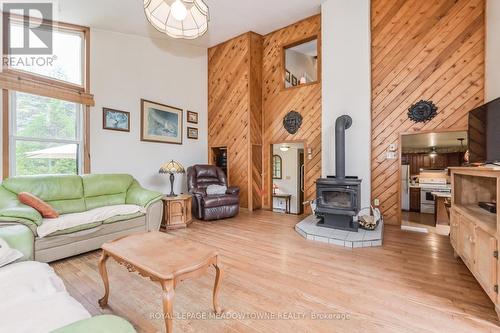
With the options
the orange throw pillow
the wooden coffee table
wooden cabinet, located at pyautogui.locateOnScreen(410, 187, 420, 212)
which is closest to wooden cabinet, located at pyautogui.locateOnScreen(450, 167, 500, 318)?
the wooden coffee table

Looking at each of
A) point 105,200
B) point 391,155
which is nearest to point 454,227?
point 391,155

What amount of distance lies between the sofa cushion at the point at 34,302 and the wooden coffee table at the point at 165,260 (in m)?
0.40

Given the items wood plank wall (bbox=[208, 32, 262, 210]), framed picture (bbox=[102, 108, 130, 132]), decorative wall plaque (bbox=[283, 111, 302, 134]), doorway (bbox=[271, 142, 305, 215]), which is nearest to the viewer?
framed picture (bbox=[102, 108, 130, 132])

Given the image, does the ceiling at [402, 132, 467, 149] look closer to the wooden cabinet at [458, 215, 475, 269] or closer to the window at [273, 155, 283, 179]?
the wooden cabinet at [458, 215, 475, 269]

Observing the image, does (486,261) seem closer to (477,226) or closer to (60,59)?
(477,226)

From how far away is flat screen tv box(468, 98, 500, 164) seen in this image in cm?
248

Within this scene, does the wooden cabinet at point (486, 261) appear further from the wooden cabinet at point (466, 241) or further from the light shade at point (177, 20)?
the light shade at point (177, 20)

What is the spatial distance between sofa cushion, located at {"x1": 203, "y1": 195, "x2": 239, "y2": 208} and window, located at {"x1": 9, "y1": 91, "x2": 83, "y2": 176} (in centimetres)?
237

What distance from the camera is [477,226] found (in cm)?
209

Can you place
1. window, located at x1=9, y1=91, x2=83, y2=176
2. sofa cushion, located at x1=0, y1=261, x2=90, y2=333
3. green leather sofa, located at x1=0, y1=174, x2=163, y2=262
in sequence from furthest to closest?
1. window, located at x1=9, y1=91, x2=83, y2=176
2. green leather sofa, located at x1=0, y1=174, x2=163, y2=262
3. sofa cushion, located at x1=0, y1=261, x2=90, y2=333

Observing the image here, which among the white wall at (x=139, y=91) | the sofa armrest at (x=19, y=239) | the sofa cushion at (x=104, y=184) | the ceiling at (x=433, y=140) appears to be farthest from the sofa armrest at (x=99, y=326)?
the ceiling at (x=433, y=140)

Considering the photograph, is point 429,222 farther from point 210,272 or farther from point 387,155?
point 210,272

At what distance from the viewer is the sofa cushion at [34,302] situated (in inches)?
39.0

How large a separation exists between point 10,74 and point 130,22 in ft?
6.87
